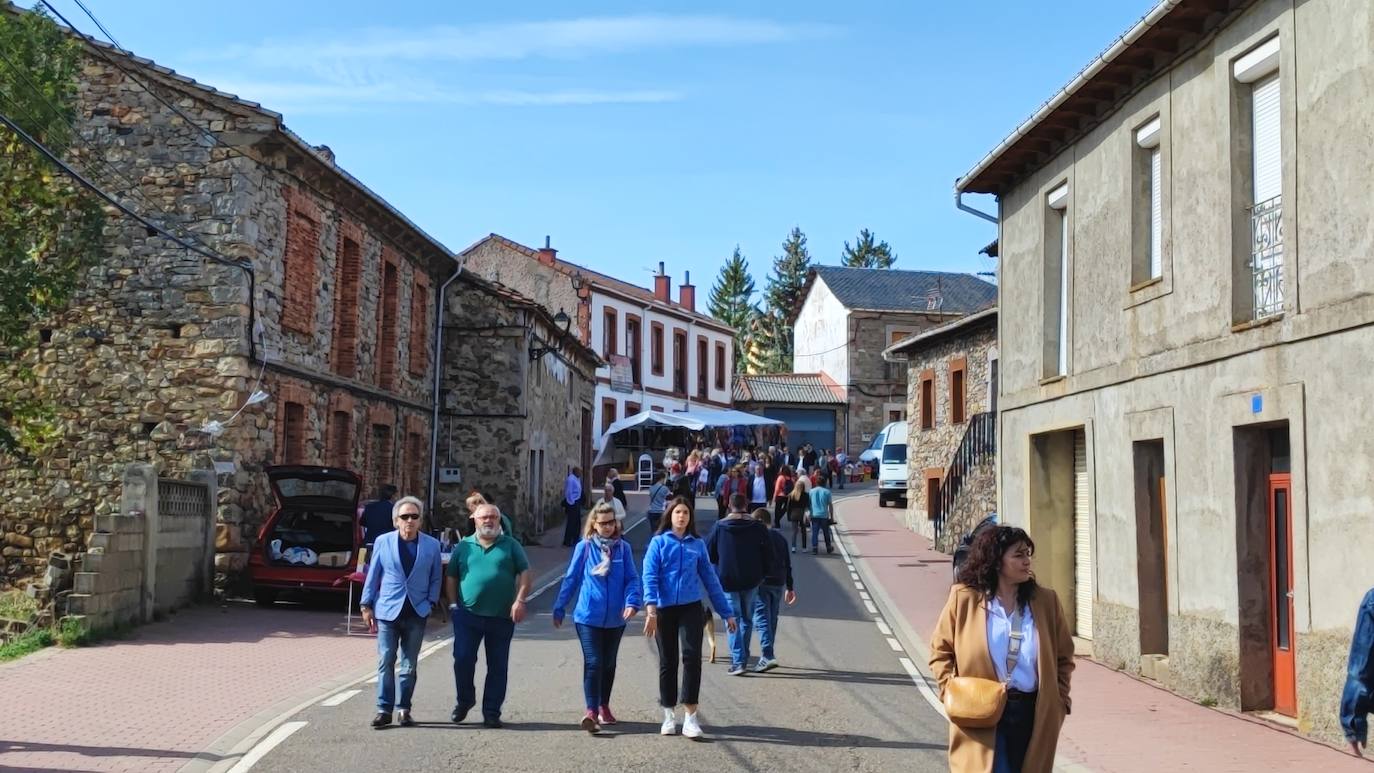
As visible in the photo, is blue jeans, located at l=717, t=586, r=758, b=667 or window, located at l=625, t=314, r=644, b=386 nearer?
blue jeans, located at l=717, t=586, r=758, b=667

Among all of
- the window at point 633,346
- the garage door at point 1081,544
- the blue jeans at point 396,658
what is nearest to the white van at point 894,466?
the window at point 633,346

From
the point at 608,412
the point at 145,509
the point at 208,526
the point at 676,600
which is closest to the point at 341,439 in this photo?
the point at 208,526

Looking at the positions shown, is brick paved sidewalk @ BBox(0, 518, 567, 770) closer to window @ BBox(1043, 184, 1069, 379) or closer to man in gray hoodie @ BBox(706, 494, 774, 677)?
man in gray hoodie @ BBox(706, 494, 774, 677)

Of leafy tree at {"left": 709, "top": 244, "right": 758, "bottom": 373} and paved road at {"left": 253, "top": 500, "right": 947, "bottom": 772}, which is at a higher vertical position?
leafy tree at {"left": 709, "top": 244, "right": 758, "bottom": 373}

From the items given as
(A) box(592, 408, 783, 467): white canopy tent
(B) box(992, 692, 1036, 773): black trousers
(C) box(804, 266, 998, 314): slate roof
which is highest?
(C) box(804, 266, 998, 314): slate roof

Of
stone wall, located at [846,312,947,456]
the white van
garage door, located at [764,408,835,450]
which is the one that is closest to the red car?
the white van

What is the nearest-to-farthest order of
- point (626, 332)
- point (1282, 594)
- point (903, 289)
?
point (1282, 594) < point (626, 332) < point (903, 289)

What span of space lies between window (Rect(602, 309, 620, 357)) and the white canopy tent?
15.0 feet

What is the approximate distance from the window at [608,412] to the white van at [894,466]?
13.1 meters

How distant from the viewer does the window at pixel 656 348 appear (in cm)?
5576

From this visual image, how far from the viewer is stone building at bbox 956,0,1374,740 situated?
10141 mm

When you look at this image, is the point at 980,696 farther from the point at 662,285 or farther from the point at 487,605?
the point at 662,285

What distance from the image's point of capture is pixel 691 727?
9461 millimetres

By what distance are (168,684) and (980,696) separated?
834 cm
